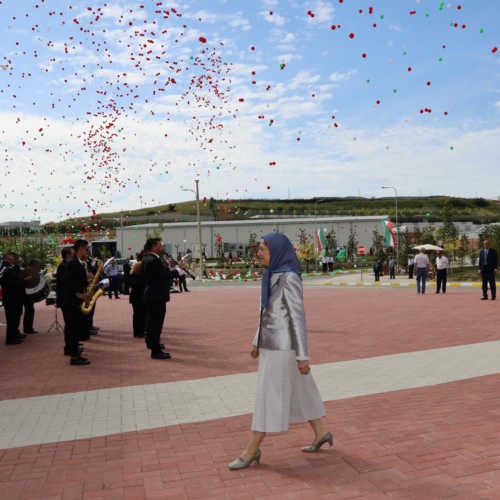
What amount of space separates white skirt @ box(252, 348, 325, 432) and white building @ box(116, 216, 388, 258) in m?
73.2

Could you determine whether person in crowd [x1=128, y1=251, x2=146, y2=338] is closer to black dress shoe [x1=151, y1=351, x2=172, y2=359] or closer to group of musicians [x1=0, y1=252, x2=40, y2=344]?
group of musicians [x1=0, y1=252, x2=40, y2=344]

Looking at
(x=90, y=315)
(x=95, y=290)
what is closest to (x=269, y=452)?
(x=95, y=290)

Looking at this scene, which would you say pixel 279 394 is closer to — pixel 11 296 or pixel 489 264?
pixel 11 296

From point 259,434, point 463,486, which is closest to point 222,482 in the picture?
point 259,434

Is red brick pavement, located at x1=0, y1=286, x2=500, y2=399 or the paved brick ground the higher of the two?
the paved brick ground

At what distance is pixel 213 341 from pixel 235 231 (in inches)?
2893

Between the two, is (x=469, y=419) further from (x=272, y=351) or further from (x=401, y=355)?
(x=401, y=355)

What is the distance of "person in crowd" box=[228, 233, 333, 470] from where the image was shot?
14.7ft

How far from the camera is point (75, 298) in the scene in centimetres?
897

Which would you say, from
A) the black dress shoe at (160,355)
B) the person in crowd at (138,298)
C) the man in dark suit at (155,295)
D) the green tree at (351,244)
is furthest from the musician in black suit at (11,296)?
the green tree at (351,244)

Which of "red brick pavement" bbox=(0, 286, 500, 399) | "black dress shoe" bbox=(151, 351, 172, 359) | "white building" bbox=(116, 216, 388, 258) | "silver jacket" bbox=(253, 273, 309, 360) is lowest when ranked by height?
"red brick pavement" bbox=(0, 286, 500, 399)

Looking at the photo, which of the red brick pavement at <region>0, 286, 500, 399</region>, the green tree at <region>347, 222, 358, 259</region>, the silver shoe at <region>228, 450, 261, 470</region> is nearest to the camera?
the silver shoe at <region>228, 450, 261, 470</region>

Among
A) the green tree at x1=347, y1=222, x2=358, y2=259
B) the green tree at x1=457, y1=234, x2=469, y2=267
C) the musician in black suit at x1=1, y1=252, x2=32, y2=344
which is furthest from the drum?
the green tree at x1=347, y1=222, x2=358, y2=259

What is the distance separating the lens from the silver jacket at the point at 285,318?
4.50 metres
